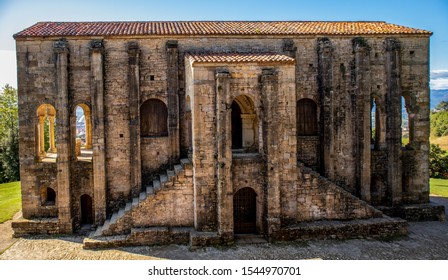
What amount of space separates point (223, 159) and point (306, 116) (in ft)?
20.7

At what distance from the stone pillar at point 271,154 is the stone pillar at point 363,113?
565 cm

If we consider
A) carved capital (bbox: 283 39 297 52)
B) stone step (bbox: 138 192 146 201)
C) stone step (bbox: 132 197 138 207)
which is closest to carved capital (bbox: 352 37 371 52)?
carved capital (bbox: 283 39 297 52)

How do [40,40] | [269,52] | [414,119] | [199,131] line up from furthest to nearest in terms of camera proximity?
1. [414,119]
2. [269,52]
3. [40,40]
4. [199,131]

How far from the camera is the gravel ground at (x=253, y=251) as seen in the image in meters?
12.5

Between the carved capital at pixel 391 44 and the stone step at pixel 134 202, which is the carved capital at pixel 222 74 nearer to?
the stone step at pixel 134 202

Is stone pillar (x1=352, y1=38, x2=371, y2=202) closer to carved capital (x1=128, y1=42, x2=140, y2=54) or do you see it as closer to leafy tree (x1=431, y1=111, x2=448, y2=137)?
carved capital (x1=128, y1=42, x2=140, y2=54)

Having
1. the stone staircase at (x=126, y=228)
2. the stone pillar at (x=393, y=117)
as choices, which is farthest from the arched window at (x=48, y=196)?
the stone pillar at (x=393, y=117)

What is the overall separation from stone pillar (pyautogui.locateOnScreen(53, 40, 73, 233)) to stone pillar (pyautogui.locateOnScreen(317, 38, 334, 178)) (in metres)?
12.2

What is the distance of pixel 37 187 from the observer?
15547mm

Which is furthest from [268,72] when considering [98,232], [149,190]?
[98,232]

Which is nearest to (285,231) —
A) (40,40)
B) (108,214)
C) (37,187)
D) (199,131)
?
(199,131)

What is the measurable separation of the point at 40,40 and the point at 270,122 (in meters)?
11.2

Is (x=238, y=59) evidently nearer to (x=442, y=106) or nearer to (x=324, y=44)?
(x=324, y=44)

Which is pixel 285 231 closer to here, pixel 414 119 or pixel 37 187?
pixel 414 119
